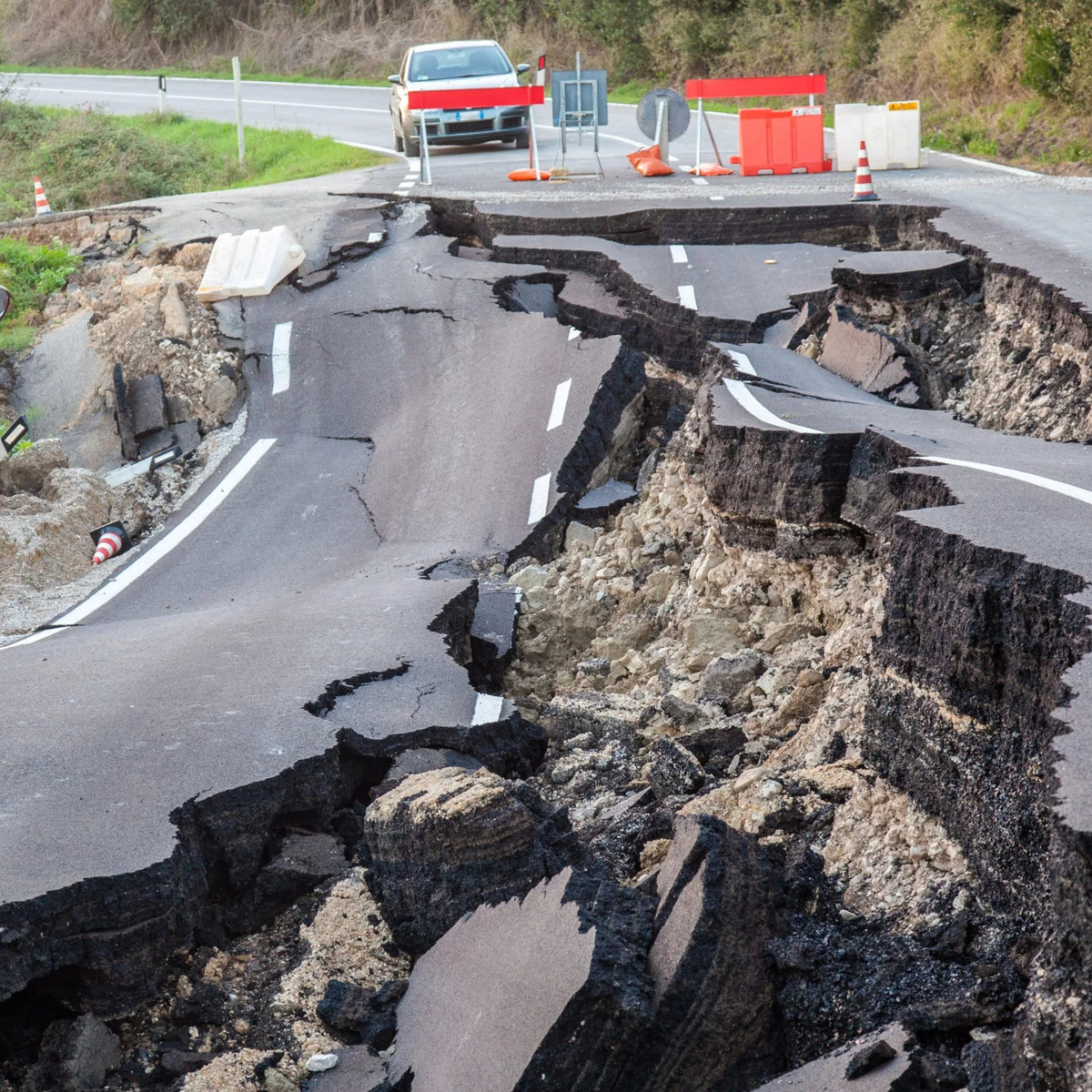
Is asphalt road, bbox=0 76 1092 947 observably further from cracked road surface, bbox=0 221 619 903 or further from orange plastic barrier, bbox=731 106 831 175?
orange plastic barrier, bbox=731 106 831 175

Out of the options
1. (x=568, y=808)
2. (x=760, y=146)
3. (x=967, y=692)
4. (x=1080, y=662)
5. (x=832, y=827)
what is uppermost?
(x=760, y=146)

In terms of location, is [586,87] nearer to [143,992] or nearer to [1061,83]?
[1061,83]

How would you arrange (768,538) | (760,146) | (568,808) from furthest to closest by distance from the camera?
(760,146)
(768,538)
(568,808)

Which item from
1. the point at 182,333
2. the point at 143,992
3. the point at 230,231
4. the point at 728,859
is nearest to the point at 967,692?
the point at 728,859

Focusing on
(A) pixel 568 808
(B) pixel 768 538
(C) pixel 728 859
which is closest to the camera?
(C) pixel 728 859

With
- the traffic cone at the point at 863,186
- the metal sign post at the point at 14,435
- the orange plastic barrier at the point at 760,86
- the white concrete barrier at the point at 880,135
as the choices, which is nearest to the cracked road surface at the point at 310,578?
the metal sign post at the point at 14,435

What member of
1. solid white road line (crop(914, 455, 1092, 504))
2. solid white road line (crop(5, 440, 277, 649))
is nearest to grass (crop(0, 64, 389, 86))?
solid white road line (crop(5, 440, 277, 649))

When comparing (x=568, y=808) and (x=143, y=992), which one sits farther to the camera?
(x=568, y=808)

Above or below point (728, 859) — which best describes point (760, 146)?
above
